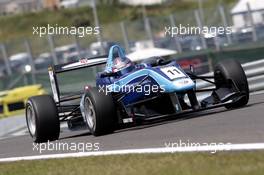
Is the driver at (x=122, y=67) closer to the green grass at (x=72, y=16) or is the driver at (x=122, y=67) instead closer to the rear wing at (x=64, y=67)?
the rear wing at (x=64, y=67)

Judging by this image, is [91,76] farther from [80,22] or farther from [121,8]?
[121,8]

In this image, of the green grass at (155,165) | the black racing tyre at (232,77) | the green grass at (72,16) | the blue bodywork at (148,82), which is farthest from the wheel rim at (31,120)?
the green grass at (72,16)


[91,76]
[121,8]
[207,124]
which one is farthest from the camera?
[121,8]

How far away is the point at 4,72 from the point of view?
30203mm

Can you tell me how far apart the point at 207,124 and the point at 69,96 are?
146 inches

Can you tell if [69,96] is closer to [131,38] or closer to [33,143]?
[33,143]

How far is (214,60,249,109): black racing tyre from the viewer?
1223 centimetres

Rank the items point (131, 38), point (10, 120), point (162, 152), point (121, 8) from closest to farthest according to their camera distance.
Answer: point (162, 152)
point (10, 120)
point (131, 38)
point (121, 8)

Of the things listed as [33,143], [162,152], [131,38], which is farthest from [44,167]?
[131,38]

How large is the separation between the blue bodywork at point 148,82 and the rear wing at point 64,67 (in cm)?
124

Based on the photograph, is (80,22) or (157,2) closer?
(80,22)

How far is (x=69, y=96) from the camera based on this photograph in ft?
46.0
